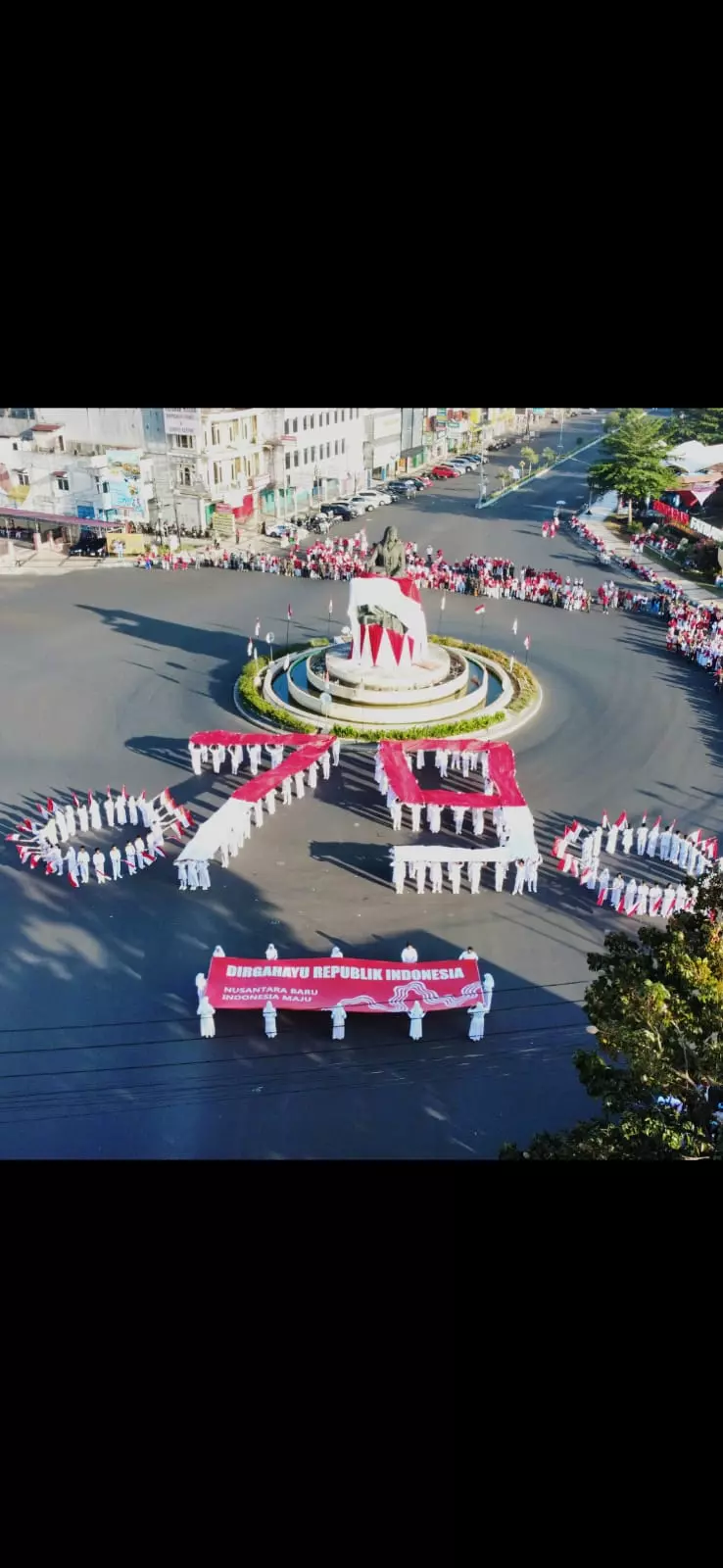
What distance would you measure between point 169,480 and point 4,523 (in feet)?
21.7

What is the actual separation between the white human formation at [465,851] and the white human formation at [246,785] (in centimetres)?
159

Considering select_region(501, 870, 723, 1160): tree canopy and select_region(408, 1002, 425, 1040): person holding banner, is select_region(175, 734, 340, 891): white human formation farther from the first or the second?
select_region(501, 870, 723, 1160): tree canopy

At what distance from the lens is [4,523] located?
39.7 m

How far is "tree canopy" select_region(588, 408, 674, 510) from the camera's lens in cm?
4094

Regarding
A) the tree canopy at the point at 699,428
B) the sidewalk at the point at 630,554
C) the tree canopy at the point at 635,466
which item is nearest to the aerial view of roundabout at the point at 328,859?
the sidewalk at the point at 630,554

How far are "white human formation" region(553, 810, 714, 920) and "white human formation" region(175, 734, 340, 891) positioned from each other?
510cm

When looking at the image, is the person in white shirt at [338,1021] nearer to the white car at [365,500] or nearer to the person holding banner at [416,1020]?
the person holding banner at [416,1020]

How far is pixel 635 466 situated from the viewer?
41219 mm

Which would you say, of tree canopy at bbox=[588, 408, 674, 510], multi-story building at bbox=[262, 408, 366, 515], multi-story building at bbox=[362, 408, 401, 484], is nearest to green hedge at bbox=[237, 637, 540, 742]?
multi-story building at bbox=[262, 408, 366, 515]

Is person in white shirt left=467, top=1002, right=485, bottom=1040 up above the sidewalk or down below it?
below

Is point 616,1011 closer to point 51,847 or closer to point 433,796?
point 433,796

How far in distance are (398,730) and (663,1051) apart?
44.9 feet

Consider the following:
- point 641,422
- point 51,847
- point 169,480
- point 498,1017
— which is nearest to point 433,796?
point 498,1017

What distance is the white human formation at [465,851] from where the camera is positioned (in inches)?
657
